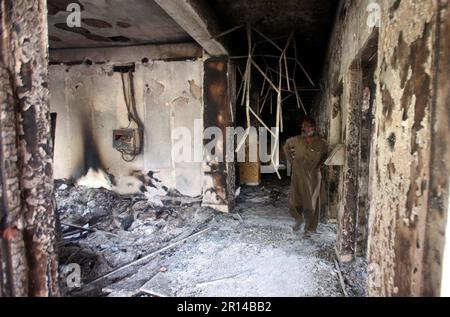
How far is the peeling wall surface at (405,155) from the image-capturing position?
1.13 m

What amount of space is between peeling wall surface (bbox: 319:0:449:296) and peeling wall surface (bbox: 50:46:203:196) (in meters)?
3.39

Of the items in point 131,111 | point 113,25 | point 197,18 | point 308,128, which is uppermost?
point 113,25

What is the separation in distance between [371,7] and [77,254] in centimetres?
341

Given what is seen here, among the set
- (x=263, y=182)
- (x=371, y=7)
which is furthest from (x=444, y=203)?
(x=263, y=182)

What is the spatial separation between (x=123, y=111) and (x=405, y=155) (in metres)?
4.62

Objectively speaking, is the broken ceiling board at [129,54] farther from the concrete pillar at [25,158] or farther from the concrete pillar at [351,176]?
the concrete pillar at [25,158]

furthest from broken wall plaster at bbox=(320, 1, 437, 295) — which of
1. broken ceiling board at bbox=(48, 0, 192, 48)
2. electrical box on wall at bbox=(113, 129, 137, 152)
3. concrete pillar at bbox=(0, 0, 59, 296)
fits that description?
electrical box on wall at bbox=(113, 129, 137, 152)

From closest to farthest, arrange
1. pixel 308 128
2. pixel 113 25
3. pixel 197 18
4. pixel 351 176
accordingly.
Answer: pixel 351 176 < pixel 197 18 < pixel 308 128 < pixel 113 25

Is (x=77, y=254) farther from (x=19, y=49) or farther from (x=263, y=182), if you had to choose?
(x=263, y=182)

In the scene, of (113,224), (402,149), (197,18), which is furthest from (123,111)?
(402,149)

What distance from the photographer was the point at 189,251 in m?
3.41

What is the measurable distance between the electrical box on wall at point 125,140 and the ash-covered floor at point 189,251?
85cm

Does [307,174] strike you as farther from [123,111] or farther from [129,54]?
[129,54]

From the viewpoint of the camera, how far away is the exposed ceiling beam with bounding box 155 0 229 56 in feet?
9.64
